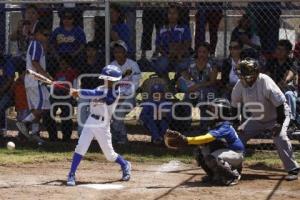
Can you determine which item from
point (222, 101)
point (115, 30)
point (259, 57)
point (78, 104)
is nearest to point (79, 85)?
point (78, 104)

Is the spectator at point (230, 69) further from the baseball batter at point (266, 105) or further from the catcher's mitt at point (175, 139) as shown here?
the catcher's mitt at point (175, 139)

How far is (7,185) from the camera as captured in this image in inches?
358

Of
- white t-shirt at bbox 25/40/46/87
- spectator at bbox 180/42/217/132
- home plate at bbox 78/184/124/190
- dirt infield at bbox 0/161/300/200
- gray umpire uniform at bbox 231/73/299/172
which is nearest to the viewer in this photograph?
dirt infield at bbox 0/161/300/200

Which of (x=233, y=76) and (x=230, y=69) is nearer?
(x=233, y=76)

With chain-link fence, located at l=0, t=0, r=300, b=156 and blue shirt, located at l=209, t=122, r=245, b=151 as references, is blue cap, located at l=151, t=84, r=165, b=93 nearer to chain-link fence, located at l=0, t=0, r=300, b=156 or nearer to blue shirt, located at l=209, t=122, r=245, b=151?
chain-link fence, located at l=0, t=0, r=300, b=156

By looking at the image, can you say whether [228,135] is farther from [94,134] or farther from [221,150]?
[94,134]

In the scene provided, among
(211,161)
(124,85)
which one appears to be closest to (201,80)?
(124,85)

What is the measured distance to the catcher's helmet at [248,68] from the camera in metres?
9.34

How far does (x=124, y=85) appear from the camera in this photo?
1192 cm

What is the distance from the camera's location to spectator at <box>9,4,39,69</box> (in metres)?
12.7

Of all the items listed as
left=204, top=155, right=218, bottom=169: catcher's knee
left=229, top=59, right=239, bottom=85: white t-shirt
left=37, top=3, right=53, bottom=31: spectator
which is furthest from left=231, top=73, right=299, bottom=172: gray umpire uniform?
left=37, top=3, right=53, bottom=31: spectator

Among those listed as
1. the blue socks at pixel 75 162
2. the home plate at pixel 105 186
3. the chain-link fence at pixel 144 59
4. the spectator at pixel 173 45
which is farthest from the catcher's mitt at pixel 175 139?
the spectator at pixel 173 45

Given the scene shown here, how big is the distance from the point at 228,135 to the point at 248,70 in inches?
37.7

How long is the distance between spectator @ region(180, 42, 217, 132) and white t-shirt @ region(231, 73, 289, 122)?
186 centimetres
